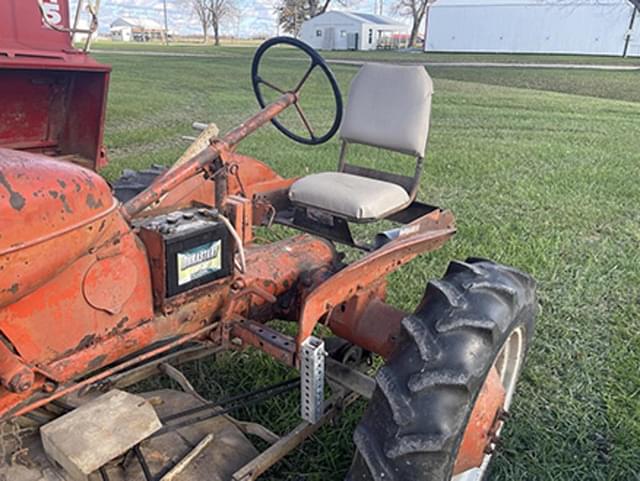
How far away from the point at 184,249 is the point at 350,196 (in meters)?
1.03

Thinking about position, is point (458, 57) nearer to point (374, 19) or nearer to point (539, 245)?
point (374, 19)

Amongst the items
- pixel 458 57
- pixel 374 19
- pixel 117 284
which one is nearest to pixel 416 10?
pixel 374 19

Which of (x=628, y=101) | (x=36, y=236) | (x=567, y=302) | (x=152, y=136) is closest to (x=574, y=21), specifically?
(x=628, y=101)

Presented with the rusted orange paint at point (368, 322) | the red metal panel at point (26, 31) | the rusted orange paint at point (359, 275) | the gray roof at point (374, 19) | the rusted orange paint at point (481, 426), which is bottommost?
the rusted orange paint at point (481, 426)

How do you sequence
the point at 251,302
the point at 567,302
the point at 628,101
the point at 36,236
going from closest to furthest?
1. the point at 36,236
2. the point at 251,302
3. the point at 567,302
4. the point at 628,101

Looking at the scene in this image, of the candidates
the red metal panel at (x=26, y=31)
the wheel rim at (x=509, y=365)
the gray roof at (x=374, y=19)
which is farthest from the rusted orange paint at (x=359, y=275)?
the gray roof at (x=374, y=19)

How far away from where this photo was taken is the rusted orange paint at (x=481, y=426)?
1.86 m

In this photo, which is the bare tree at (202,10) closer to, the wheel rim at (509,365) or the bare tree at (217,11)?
the bare tree at (217,11)

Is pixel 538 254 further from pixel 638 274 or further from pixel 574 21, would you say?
pixel 574 21

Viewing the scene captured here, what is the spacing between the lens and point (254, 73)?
279cm

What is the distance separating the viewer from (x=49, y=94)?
378cm

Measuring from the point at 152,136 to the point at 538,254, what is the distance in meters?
5.69

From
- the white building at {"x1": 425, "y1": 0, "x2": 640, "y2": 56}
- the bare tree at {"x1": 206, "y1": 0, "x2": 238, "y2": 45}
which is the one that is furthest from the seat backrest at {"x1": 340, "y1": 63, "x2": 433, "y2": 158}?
the bare tree at {"x1": 206, "y1": 0, "x2": 238, "y2": 45}

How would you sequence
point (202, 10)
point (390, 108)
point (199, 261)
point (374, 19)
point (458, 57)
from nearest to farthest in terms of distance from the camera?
1. point (199, 261)
2. point (390, 108)
3. point (458, 57)
4. point (374, 19)
5. point (202, 10)
